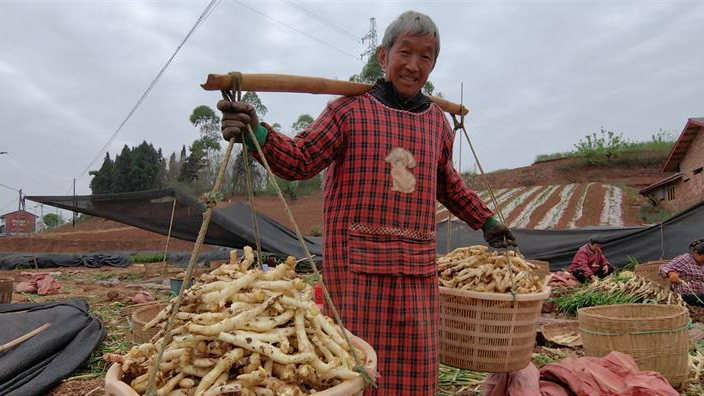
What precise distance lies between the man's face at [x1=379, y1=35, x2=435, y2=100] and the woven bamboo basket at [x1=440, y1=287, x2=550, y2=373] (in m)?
0.91

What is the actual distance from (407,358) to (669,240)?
846cm

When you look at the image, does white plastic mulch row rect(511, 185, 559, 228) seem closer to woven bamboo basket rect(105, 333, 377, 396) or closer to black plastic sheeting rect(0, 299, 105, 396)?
black plastic sheeting rect(0, 299, 105, 396)

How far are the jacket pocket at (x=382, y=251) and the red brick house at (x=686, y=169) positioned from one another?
19185mm

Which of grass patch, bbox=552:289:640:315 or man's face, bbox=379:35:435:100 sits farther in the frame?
grass patch, bbox=552:289:640:315

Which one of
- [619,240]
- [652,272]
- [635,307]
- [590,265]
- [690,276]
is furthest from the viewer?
[619,240]

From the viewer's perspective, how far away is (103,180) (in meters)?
34.3

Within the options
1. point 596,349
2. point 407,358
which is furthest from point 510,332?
point 596,349

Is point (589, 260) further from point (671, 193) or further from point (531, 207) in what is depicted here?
point (531, 207)

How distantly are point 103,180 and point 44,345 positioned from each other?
1351 inches

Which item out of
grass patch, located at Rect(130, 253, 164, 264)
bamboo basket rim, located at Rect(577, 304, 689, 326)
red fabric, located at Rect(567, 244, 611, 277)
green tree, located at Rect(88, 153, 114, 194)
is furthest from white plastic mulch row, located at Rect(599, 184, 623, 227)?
green tree, located at Rect(88, 153, 114, 194)

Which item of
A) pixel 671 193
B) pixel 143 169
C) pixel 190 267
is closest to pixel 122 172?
pixel 143 169

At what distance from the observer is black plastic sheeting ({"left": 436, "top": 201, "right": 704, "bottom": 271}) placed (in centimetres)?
834

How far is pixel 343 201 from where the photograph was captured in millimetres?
1838

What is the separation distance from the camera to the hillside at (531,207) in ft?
66.6
